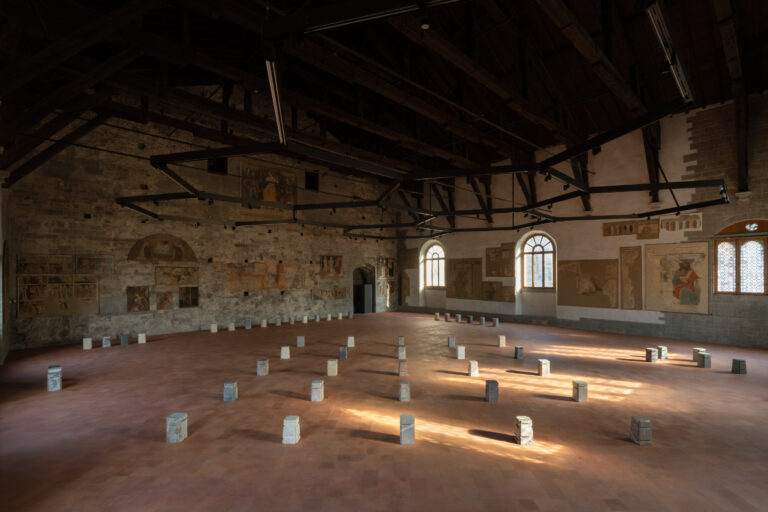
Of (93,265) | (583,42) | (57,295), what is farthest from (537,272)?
(57,295)

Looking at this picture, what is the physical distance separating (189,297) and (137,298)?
71.4 inches

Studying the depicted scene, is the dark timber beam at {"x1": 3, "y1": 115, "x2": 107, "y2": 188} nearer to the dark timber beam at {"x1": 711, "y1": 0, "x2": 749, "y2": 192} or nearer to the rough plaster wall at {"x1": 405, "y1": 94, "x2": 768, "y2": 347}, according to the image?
the rough plaster wall at {"x1": 405, "y1": 94, "x2": 768, "y2": 347}

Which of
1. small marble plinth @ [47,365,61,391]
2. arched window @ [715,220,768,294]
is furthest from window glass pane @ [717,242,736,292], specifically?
small marble plinth @ [47,365,61,391]

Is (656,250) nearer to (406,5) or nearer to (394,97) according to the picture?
(394,97)

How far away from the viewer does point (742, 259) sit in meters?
12.2

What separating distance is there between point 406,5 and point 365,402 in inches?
238

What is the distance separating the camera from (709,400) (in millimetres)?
6910

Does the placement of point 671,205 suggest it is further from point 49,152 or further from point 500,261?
point 49,152

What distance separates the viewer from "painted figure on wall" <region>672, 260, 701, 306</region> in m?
13.0

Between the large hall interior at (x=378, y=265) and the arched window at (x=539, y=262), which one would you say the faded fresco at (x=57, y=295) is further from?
the arched window at (x=539, y=262)

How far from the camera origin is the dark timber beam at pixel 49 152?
424 inches

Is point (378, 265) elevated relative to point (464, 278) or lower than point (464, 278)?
elevated

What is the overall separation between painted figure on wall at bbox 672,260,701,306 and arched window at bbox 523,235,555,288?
4.73 metres

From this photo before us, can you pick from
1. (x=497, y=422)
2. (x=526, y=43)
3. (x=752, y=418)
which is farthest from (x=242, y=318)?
(x=752, y=418)
